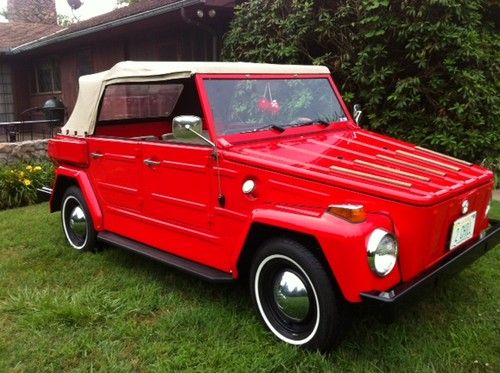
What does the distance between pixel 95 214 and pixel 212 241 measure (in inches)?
61.5

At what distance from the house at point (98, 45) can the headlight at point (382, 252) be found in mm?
6481

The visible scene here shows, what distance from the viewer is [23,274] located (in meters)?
4.16

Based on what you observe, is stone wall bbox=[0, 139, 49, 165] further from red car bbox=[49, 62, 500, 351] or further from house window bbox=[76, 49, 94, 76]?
house window bbox=[76, 49, 94, 76]

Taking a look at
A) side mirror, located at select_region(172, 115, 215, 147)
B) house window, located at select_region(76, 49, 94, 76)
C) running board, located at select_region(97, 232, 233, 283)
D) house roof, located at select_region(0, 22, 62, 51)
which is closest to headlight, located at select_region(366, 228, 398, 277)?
running board, located at select_region(97, 232, 233, 283)

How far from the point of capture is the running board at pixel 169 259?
316cm

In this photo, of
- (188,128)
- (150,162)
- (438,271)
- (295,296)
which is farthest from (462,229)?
(150,162)

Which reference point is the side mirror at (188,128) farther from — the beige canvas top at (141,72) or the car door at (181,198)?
the beige canvas top at (141,72)

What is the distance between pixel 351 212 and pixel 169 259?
1569 mm

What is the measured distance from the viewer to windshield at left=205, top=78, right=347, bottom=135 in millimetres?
3367

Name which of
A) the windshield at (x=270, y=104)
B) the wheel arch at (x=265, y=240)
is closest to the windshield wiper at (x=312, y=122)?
the windshield at (x=270, y=104)

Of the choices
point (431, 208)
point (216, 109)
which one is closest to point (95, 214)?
point (216, 109)

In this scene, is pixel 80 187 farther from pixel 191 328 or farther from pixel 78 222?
pixel 191 328

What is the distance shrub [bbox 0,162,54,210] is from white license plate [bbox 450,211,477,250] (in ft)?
20.5

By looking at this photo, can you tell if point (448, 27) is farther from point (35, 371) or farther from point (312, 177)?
point (35, 371)
